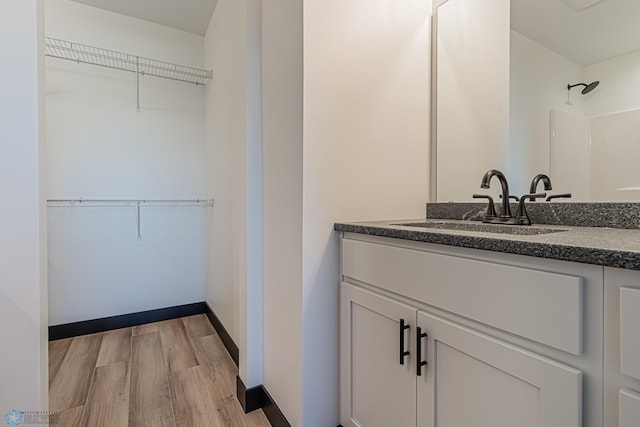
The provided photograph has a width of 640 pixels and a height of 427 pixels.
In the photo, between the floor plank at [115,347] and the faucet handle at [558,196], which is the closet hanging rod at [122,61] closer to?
the floor plank at [115,347]

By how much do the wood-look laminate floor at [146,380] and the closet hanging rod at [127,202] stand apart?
956 mm

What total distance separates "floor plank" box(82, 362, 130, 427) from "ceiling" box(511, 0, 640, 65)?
92.5 inches

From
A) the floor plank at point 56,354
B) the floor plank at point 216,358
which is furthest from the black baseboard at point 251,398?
the floor plank at point 56,354

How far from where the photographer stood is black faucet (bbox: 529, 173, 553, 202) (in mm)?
1157

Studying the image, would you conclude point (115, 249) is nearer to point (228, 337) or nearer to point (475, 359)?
point (228, 337)

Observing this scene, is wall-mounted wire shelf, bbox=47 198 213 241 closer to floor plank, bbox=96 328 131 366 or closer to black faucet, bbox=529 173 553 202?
floor plank, bbox=96 328 131 366

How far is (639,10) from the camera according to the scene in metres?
0.97

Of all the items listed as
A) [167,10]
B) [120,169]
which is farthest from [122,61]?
[120,169]

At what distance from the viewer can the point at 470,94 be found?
144 cm

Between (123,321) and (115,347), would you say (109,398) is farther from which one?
(123,321)

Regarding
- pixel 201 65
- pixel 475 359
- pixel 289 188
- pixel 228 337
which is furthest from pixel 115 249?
pixel 475 359

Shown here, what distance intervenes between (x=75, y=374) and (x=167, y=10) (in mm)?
2477

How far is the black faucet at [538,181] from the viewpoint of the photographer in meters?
1.16

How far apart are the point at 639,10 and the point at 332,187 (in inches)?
43.8
